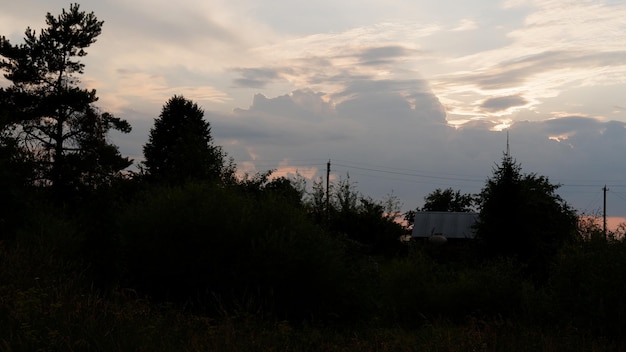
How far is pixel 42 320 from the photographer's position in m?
8.88

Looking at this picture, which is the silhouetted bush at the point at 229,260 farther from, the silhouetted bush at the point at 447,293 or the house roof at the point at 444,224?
the house roof at the point at 444,224

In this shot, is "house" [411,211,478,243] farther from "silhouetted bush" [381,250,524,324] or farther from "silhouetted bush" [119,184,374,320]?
"silhouetted bush" [119,184,374,320]

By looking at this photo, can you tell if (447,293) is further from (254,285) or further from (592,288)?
(254,285)

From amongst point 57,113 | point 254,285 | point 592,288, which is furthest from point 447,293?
point 57,113

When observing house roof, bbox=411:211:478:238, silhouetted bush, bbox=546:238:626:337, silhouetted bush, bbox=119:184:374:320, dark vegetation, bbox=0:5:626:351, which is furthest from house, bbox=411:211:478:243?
silhouetted bush, bbox=119:184:374:320

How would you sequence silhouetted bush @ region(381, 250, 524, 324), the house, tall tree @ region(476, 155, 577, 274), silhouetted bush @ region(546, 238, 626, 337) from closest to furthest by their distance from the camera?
1. silhouetted bush @ region(546, 238, 626, 337)
2. silhouetted bush @ region(381, 250, 524, 324)
3. tall tree @ region(476, 155, 577, 274)
4. the house

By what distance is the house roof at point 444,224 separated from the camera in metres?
59.1

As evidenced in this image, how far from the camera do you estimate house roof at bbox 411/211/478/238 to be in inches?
2327

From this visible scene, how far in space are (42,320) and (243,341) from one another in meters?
2.80

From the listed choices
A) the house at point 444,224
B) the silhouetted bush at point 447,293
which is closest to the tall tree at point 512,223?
the silhouetted bush at point 447,293

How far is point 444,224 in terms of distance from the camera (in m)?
60.5

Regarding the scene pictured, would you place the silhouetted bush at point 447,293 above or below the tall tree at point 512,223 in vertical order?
below

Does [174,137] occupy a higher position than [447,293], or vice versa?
[174,137]

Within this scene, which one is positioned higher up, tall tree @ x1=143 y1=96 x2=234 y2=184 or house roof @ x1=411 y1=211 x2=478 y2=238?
tall tree @ x1=143 y1=96 x2=234 y2=184
